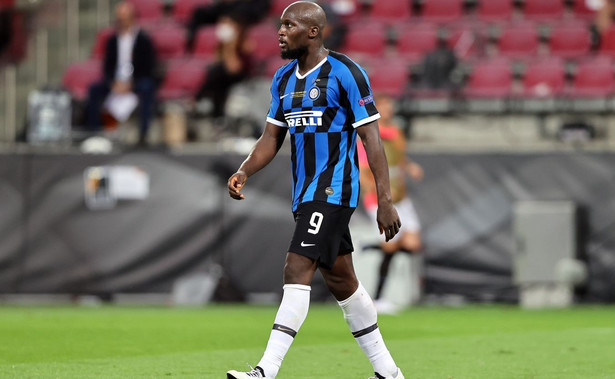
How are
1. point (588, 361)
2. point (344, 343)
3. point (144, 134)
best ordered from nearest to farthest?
point (588, 361)
point (344, 343)
point (144, 134)

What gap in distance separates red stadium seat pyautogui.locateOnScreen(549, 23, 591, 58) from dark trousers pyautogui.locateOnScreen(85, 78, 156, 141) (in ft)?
20.4

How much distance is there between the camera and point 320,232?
5.86 metres

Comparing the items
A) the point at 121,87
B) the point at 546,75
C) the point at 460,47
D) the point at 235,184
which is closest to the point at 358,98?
the point at 235,184

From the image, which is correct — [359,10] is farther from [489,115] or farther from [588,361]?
[588,361]

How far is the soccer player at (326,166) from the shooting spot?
584 cm

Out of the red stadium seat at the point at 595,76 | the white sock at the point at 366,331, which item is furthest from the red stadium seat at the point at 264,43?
the white sock at the point at 366,331

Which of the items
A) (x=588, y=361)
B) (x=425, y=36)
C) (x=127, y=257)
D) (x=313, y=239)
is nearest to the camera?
(x=313, y=239)

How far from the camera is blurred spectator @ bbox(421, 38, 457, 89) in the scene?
1630 centimetres

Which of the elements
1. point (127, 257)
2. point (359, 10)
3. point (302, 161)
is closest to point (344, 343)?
point (302, 161)

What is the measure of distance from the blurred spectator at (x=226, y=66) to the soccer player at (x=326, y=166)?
10.3 m

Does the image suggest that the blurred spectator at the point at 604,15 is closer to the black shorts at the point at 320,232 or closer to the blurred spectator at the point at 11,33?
the blurred spectator at the point at 11,33

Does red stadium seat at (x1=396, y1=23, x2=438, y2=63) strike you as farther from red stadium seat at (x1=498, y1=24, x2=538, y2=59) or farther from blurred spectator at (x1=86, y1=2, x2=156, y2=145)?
blurred spectator at (x1=86, y1=2, x2=156, y2=145)

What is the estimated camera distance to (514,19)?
18188 millimetres

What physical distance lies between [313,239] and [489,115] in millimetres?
10591
